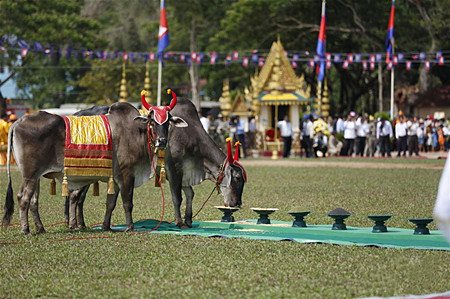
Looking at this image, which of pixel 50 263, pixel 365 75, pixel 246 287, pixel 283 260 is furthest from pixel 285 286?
pixel 365 75

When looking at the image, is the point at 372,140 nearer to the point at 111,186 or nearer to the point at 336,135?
the point at 336,135

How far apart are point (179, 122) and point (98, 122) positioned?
1.23 m

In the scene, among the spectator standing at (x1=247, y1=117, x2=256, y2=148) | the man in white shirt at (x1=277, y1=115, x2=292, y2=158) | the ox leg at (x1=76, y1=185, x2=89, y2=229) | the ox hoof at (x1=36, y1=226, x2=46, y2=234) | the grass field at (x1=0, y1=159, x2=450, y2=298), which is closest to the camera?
the grass field at (x1=0, y1=159, x2=450, y2=298)

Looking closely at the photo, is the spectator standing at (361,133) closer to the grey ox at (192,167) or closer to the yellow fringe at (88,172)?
the grey ox at (192,167)

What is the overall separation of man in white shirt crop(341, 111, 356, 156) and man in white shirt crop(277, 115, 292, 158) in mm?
3083

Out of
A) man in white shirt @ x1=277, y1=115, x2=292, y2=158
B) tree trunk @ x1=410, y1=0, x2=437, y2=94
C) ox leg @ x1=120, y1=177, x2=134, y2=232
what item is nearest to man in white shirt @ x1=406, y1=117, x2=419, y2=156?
man in white shirt @ x1=277, y1=115, x2=292, y2=158

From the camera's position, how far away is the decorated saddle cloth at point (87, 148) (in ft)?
39.2

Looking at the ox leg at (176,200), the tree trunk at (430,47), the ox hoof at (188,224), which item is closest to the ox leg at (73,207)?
the ox leg at (176,200)

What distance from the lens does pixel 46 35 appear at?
4997 centimetres

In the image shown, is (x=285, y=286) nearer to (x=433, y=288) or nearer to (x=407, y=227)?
(x=433, y=288)

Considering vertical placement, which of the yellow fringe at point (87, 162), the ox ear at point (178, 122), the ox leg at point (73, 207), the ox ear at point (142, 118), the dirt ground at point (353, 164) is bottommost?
the dirt ground at point (353, 164)

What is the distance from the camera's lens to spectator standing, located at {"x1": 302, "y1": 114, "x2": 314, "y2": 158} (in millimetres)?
36438

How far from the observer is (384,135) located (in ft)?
123

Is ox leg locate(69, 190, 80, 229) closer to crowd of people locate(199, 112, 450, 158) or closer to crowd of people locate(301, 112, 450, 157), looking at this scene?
crowd of people locate(199, 112, 450, 158)
